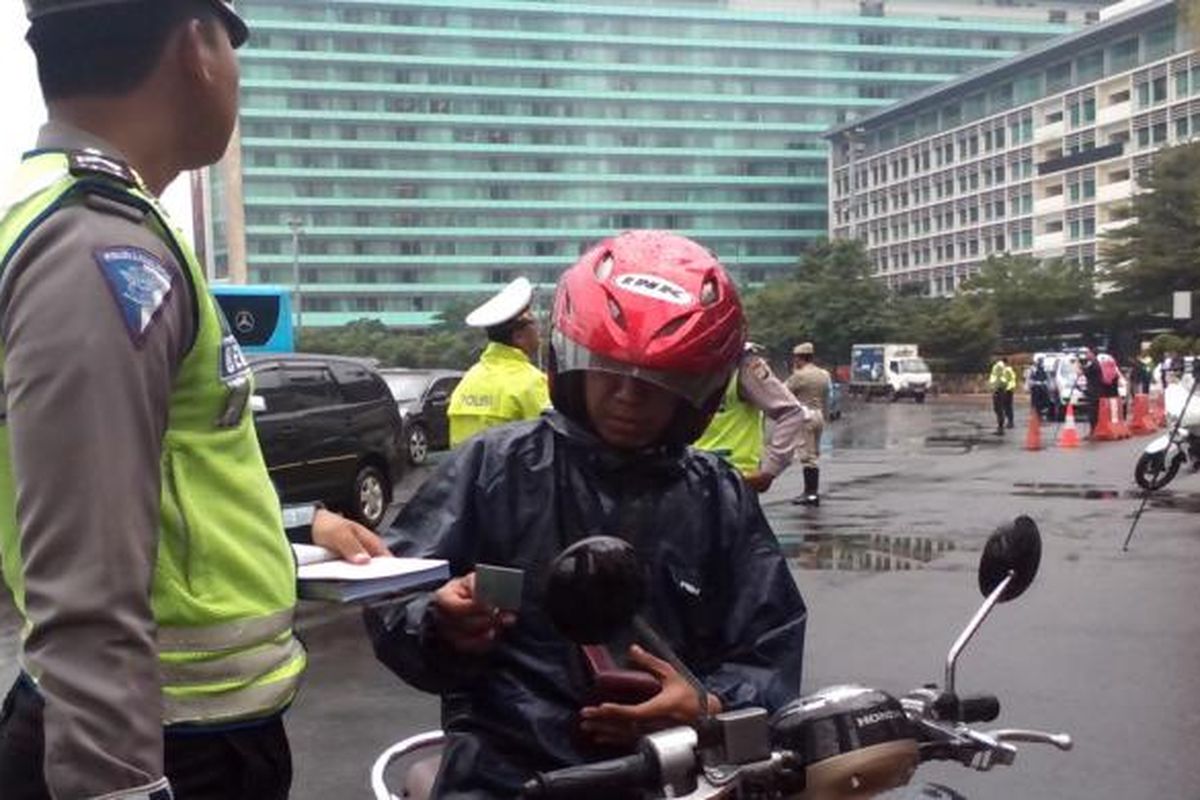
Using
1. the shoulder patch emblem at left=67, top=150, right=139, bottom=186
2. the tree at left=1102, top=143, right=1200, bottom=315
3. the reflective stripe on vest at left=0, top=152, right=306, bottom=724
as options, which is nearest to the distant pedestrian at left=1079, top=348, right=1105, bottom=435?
the reflective stripe on vest at left=0, top=152, right=306, bottom=724

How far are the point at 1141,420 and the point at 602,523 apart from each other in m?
27.3

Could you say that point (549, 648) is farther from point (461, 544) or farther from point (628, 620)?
point (628, 620)

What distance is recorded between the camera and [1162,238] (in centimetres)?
5906

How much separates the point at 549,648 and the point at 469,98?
12020 centimetres

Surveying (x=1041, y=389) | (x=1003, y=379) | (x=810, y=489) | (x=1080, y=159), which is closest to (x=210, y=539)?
(x=810, y=489)

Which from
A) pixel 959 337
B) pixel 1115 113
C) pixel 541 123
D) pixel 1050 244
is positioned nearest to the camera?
pixel 959 337

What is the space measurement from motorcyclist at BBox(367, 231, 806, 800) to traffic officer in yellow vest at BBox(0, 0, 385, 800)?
0.17 m

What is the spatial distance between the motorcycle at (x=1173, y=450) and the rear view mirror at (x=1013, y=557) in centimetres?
1227

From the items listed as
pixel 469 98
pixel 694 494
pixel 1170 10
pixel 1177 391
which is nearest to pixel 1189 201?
pixel 1170 10

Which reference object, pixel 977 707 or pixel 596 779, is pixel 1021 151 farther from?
pixel 596 779

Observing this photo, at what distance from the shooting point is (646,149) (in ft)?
395

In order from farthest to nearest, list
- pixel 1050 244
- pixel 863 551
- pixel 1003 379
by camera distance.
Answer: pixel 1050 244
pixel 1003 379
pixel 863 551

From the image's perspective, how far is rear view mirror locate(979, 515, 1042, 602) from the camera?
73.5 inches

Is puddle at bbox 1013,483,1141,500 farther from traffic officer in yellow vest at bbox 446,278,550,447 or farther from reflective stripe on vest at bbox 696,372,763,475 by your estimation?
traffic officer in yellow vest at bbox 446,278,550,447
